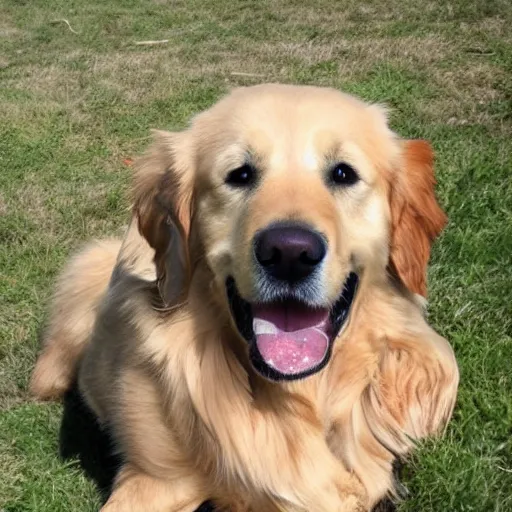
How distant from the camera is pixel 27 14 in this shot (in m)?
11.6

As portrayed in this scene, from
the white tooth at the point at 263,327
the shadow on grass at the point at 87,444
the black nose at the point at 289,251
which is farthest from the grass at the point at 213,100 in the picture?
the black nose at the point at 289,251

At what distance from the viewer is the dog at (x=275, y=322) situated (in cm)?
220

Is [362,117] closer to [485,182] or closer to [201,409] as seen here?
[201,409]

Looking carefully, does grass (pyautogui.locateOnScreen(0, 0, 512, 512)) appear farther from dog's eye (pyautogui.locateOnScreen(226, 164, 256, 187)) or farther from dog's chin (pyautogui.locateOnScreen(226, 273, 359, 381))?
dog's eye (pyautogui.locateOnScreen(226, 164, 256, 187))

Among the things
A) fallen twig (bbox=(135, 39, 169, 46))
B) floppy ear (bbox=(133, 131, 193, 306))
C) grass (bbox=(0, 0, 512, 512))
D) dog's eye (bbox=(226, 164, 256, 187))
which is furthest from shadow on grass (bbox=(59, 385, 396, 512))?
fallen twig (bbox=(135, 39, 169, 46))

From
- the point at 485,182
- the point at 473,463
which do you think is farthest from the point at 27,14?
the point at 473,463

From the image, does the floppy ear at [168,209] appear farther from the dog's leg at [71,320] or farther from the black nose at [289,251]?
the dog's leg at [71,320]

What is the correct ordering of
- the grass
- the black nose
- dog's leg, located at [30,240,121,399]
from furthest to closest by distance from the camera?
1. dog's leg, located at [30,240,121,399]
2. the grass
3. the black nose

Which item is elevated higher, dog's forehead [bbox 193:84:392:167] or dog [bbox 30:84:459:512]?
dog's forehead [bbox 193:84:392:167]

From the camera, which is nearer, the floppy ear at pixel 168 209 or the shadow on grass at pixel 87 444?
the floppy ear at pixel 168 209

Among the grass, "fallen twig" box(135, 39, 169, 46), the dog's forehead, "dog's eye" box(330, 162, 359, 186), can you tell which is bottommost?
"fallen twig" box(135, 39, 169, 46)

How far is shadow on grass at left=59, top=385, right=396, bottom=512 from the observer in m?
3.02

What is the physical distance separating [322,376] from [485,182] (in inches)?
86.1

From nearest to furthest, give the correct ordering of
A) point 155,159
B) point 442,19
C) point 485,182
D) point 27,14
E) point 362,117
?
point 362,117 → point 155,159 → point 485,182 → point 442,19 → point 27,14
